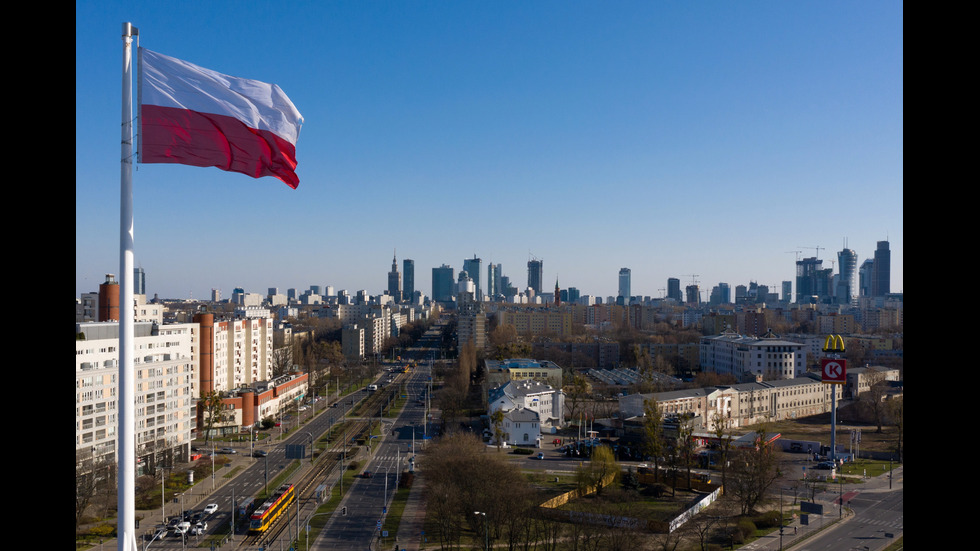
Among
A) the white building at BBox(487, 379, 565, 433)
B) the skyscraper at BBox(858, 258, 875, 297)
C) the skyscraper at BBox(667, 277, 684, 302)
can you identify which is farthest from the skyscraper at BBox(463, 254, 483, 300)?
the white building at BBox(487, 379, 565, 433)

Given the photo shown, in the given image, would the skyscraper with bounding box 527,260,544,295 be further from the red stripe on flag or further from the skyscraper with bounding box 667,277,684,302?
the red stripe on flag

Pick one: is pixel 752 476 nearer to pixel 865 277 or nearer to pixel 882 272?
pixel 882 272

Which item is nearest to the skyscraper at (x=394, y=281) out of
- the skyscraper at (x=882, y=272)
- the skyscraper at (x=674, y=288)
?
the skyscraper at (x=674, y=288)

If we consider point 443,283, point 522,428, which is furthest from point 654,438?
point 443,283

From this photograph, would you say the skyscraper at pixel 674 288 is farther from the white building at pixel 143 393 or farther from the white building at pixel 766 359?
the white building at pixel 143 393

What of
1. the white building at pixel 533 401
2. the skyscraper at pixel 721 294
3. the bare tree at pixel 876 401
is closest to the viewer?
the white building at pixel 533 401
